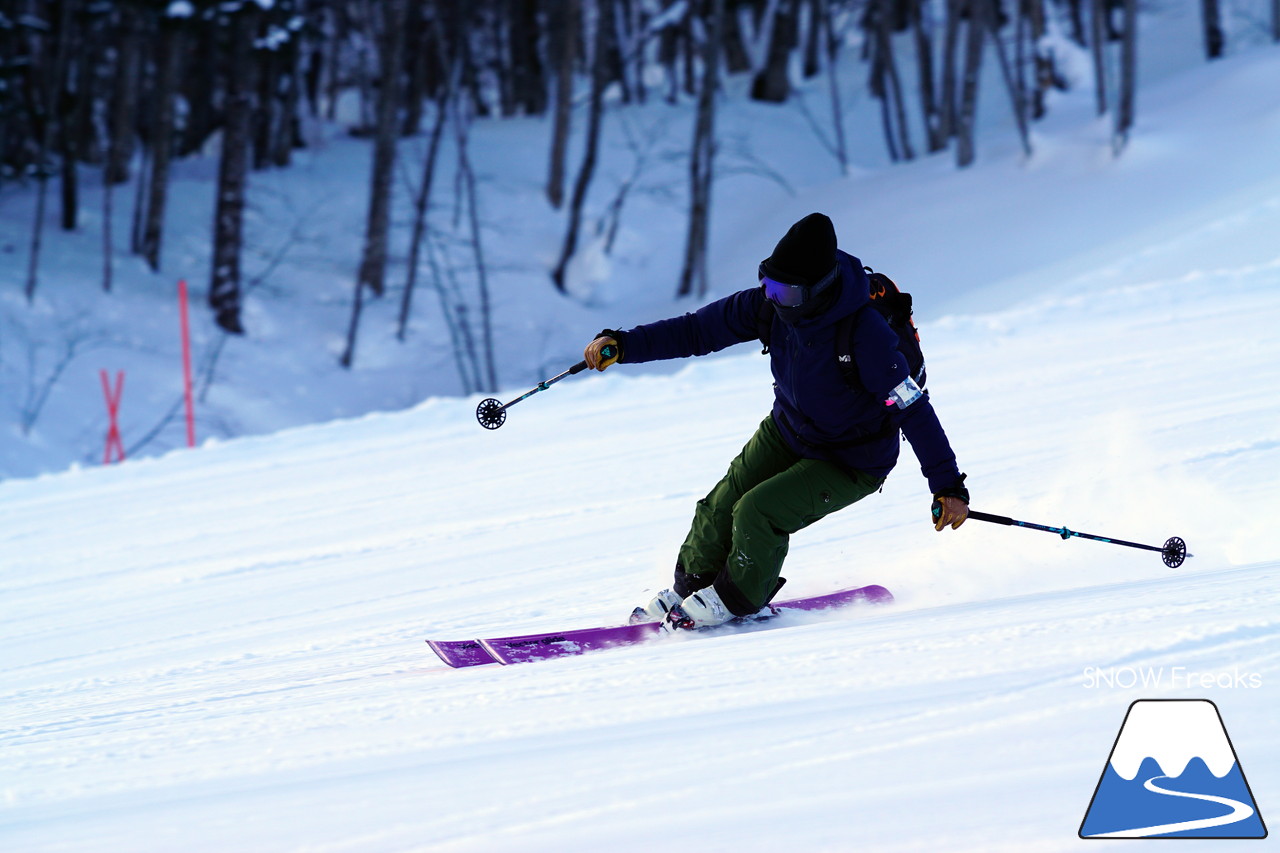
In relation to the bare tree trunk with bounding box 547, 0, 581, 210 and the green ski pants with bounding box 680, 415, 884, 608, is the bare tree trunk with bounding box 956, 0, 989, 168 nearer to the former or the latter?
the bare tree trunk with bounding box 547, 0, 581, 210

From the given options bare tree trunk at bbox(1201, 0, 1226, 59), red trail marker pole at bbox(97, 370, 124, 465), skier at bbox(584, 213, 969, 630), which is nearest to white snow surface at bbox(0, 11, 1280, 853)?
skier at bbox(584, 213, 969, 630)

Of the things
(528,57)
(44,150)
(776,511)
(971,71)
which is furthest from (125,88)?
(776,511)

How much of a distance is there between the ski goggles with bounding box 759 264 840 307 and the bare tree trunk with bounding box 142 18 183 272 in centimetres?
1561

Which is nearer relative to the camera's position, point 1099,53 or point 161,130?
point 161,130

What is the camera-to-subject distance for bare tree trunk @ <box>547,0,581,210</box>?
70.0 feet

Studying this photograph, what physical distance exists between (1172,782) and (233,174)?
16306 mm

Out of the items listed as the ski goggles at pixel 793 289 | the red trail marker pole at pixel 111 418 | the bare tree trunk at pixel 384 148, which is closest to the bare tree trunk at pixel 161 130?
the bare tree trunk at pixel 384 148

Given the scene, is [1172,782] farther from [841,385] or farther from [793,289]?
[793,289]

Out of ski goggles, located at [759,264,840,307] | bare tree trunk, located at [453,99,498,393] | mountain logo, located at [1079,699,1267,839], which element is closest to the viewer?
mountain logo, located at [1079,699,1267,839]

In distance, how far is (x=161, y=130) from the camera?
58.3ft

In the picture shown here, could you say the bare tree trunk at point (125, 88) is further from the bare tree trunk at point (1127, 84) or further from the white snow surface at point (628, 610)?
the bare tree trunk at point (1127, 84)

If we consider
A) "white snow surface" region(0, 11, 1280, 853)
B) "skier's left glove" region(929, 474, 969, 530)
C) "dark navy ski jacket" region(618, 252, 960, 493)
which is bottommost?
"white snow surface" region(0, 11, 1280, 853)

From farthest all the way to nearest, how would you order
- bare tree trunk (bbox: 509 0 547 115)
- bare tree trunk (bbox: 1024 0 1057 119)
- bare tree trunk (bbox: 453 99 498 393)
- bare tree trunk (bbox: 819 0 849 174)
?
1. bare tree trunk (bbox: 509 0 547 115)
2. bare tree trunk (bbox: 819 0 849 174)
3. bare tree trunk (bbox: 1024 0 1057 119)
4. bare tree trunk (bbox: 453 99 498 393)

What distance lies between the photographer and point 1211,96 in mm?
18797
